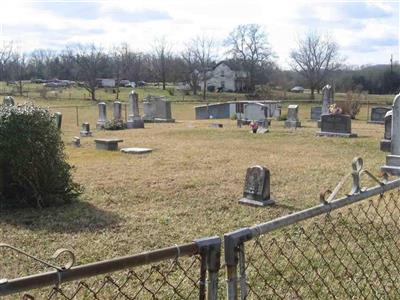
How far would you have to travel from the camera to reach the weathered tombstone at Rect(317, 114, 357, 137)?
761 inches

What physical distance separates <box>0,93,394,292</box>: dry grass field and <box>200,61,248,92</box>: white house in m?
67.9

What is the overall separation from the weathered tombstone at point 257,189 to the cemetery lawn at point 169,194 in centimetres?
21

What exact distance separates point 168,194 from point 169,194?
0.02 meters

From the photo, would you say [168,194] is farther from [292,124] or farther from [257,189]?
[292,124]

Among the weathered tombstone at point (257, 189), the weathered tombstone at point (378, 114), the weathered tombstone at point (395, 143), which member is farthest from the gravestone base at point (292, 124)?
the weathered tombstone at point (257, 189)

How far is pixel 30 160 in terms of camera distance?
25.7 feet

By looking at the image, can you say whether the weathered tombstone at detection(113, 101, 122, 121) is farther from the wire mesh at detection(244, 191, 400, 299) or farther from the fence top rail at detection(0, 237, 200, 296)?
the fence top rail at detection(0, 237, 200, 296)

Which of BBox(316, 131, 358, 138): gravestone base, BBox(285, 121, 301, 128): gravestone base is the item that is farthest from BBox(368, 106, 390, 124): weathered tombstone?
BBox(316, 131, 358, 138): gravestone base

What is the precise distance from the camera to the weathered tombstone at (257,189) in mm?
8164

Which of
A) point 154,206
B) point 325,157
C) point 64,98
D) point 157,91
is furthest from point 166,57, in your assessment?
point 154,206

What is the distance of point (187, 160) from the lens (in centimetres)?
1339

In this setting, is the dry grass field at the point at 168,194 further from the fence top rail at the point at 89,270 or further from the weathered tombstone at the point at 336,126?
the fence top rail at the point at 89,270

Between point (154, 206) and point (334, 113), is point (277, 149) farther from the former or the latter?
point (154, 206)

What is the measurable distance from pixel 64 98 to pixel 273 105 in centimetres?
3422
